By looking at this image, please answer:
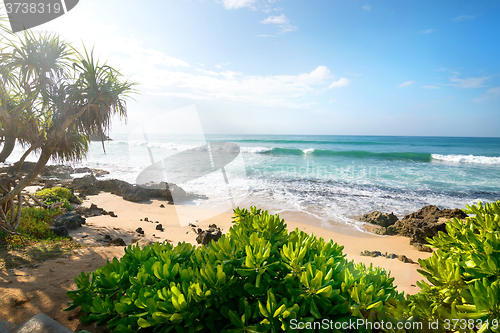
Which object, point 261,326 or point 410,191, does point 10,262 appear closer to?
point 261,326

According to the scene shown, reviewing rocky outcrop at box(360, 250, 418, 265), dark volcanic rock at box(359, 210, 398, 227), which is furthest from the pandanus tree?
dark volcanic rock at box(359, 210, 398, 227)

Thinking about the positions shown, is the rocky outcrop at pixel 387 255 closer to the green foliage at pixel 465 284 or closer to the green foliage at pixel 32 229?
the green foliage at pixel 465 284

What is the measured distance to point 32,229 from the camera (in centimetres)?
506

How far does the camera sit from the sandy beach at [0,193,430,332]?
2340mm

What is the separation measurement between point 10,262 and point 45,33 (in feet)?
14.7

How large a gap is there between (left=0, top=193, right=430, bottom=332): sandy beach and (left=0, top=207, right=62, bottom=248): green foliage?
589 mm

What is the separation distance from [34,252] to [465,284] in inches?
221

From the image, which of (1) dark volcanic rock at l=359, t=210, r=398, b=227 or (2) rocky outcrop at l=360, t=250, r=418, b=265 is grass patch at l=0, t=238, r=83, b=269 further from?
(1) dark volcanic rock at l=359, t=210, r=398, b=227

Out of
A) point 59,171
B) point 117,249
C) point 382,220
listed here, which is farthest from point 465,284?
point 59,171

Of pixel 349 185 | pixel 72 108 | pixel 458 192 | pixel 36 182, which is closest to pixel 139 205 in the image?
pixel 72 108

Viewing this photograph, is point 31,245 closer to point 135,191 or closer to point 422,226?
point 135,191

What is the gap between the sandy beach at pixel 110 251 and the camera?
2.34 metres

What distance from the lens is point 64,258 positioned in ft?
12.5

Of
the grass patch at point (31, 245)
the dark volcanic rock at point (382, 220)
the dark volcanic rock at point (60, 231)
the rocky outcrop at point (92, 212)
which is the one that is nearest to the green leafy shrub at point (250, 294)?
the grass patch at point (31, 245)
